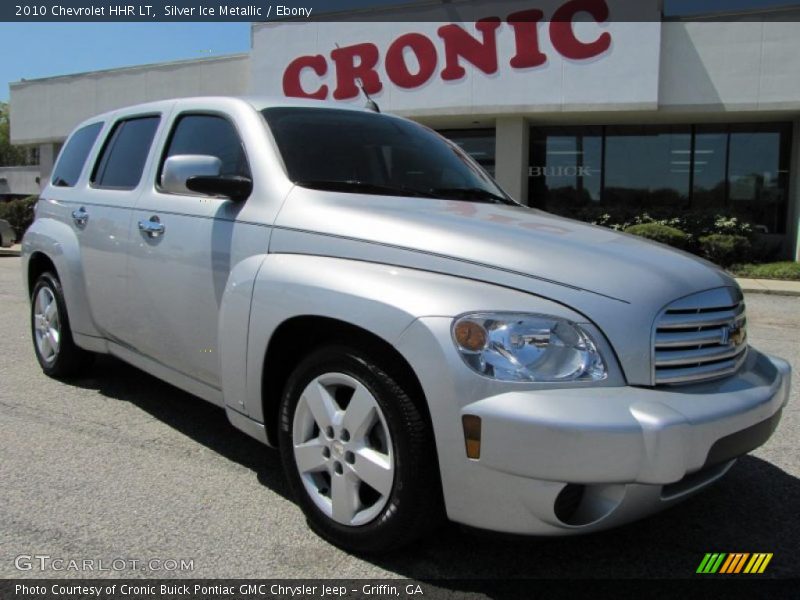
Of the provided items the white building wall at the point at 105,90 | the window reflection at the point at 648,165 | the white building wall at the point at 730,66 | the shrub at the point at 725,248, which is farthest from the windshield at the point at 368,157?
the white building wall at the point at 105,90

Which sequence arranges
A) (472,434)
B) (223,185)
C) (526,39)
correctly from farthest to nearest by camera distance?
(526,39) → (223,185) → (472,434)

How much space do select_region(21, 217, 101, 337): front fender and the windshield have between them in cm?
185

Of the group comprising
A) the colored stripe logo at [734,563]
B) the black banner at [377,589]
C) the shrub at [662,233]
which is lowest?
the colored stripe logo at [734,563]

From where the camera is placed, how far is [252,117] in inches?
136

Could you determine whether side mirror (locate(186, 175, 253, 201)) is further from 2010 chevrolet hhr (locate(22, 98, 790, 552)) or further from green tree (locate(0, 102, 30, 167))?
green tree (locate(0, 102, 30, 167))

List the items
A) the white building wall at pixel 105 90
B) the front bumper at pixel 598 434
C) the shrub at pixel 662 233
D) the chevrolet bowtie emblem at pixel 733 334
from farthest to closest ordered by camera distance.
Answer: the white building wall at pixel 105 90
the shrub at pixel 662 233
the chevrolet bowtie emblem at pixel 733 334
the front bumper at pixel 598 434

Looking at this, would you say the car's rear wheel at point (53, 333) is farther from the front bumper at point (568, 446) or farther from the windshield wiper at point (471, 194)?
the front bumper at point (568, 446)

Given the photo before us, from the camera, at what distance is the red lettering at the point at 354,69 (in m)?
16.7

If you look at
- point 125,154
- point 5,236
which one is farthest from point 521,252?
point 5,236

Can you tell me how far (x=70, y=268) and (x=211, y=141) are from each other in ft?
5.09

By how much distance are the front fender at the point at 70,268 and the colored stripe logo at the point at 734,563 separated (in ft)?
11.9

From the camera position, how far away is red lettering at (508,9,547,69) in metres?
15.3

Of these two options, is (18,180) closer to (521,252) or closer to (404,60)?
(404,60)

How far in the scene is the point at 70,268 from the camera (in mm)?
4523
